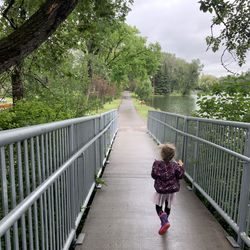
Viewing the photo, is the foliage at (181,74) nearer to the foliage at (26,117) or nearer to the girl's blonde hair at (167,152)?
the foliage at (26,117)

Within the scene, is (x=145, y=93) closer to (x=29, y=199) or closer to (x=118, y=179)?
(x=118, y=179)

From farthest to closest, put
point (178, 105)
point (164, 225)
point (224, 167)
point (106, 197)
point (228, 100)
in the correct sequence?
point (178, 105) → point (228, 100) → point (106, 197) → point (224, 167) → point (164, 225)

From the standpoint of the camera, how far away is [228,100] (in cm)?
499

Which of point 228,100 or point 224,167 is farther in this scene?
point 228,100

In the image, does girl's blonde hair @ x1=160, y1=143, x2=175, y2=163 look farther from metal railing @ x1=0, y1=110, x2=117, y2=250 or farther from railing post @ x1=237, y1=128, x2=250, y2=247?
metal railing @ x1=0, y1=110, x2=117, y2=250

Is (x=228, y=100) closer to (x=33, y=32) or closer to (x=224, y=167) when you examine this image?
(x=224, y=167)

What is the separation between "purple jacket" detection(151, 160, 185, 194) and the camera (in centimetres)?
325

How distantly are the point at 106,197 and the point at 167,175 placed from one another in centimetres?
151

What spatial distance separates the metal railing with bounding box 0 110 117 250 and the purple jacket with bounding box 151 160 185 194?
3.04ft

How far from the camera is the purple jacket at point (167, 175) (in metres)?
3.25

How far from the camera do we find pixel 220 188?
3.47m

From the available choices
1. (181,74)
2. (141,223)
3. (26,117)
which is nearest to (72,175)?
(141,223)

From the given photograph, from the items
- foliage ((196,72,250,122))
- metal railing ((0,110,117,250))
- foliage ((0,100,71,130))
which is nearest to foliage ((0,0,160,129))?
foliage ((0,100,71,130))

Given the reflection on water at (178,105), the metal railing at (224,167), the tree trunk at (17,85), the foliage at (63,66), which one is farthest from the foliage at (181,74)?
the metal railing at (224,167)
